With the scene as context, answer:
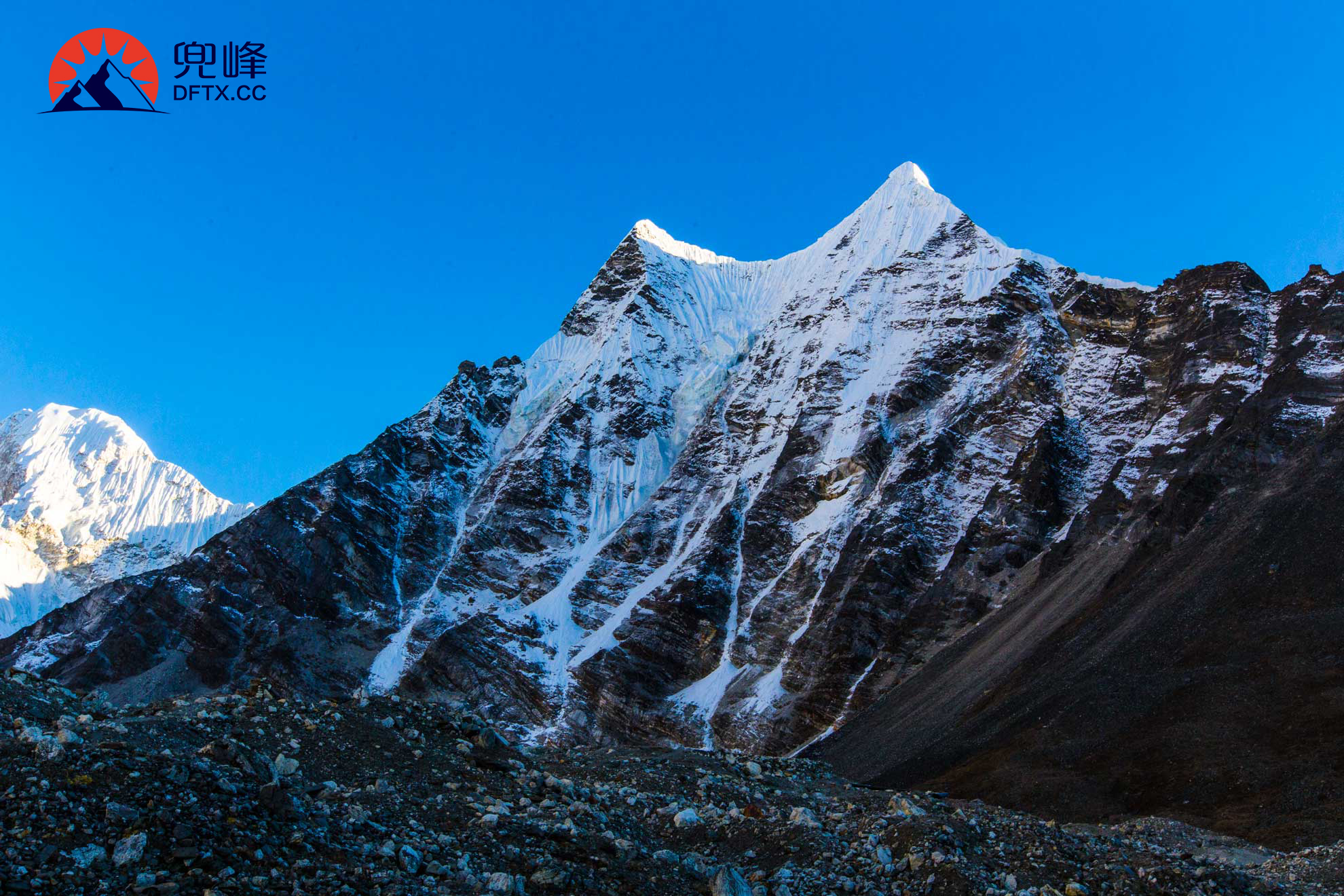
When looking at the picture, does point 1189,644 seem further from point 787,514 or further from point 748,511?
point 748,511

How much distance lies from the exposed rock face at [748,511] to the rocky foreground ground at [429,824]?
78566 mm

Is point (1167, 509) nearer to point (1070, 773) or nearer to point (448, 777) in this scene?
point (1070, 773)

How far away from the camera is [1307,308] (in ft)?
365

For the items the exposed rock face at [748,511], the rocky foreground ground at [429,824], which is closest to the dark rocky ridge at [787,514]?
the exposed rock face at [748,511]

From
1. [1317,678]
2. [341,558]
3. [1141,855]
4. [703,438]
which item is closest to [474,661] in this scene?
[341,558]

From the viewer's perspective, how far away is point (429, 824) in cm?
1662

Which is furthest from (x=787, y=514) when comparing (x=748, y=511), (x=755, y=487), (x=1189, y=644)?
(x=1189, y=644)

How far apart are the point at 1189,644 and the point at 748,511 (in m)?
77.5

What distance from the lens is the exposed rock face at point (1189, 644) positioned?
2119 inches

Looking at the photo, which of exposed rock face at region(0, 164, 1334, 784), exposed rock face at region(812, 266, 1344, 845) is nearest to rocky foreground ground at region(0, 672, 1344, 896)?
exposed rock face at region(812, 266, 1344, 845)

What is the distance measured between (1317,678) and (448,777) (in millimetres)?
59301

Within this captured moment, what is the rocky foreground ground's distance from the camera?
12.8 m

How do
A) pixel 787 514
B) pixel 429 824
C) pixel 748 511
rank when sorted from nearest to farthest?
pixel 429 824 < pixel 787 514 < pixel 748 511

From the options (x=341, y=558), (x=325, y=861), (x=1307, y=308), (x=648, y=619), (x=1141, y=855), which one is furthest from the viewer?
(x=341, y=558)
